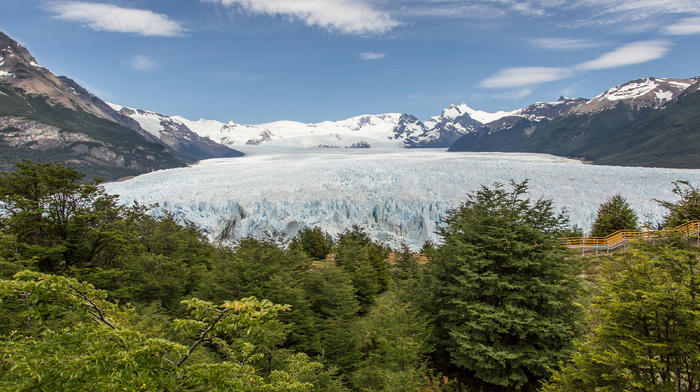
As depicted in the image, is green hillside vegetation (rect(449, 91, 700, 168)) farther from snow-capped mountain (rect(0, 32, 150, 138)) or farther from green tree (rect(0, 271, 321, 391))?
snow-capped mountain (rect(0, 32, 150, 138))

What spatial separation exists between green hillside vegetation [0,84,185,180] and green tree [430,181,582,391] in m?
143

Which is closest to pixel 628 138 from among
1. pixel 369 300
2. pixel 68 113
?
pixel 369 300

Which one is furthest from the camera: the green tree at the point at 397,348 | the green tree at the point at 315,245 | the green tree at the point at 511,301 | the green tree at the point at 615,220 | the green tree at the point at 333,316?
the green tree at the point at 315,245

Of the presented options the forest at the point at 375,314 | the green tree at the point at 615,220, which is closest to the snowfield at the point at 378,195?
the green tree at the point at 615,220

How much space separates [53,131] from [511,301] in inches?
6730

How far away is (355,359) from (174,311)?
305 inches

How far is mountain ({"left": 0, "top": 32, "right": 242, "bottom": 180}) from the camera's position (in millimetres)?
125688

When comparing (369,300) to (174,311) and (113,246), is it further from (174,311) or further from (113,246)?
(113,246)

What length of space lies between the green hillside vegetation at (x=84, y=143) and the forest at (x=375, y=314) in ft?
441

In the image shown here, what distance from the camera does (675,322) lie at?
5.47m

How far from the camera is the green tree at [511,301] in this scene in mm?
10633

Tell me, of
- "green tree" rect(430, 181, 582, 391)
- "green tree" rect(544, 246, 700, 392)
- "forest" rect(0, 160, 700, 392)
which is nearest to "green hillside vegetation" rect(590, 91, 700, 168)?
"green tree" rect(430, 181, 582, 391)

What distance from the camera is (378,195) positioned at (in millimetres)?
38875

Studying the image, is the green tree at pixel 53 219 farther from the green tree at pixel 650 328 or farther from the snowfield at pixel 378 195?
the snowfield at pixel 378 195
